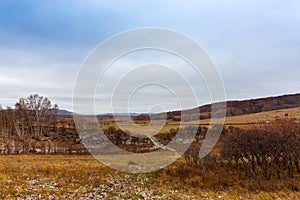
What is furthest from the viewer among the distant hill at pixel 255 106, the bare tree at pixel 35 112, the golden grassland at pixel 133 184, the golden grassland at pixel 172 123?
the distant hill at pixel 255 106

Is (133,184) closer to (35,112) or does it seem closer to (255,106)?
(35,112)

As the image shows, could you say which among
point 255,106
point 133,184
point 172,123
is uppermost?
point 255,106

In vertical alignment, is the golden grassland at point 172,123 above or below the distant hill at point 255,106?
below

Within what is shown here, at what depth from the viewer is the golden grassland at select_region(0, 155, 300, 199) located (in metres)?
20.9

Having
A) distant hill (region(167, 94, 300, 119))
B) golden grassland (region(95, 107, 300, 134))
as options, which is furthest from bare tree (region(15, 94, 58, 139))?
distant hill (region(167, 94, 300, 119))

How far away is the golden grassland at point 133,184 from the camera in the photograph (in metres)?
20.9

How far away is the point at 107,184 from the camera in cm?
2420

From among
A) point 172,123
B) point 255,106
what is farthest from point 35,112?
point 255,106

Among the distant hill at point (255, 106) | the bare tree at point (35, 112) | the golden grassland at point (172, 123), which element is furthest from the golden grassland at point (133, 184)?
the distant hill at point (255, 106)

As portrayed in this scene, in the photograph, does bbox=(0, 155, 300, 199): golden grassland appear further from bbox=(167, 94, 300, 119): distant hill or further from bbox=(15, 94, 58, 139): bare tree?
bbox=(167, 94, 300, 119): distant hill

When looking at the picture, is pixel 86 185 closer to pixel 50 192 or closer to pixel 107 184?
pixel 107 184

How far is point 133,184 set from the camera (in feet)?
80.0

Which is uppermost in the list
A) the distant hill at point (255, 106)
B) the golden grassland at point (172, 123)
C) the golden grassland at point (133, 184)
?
the distant hill at point (255, 106)

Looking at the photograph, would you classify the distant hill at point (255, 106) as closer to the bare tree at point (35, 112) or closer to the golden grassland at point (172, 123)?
the golden grassland at point (172, 123)
